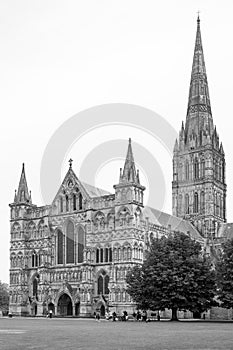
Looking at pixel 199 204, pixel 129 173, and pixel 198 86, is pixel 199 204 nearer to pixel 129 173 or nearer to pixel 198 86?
pixel 198 86

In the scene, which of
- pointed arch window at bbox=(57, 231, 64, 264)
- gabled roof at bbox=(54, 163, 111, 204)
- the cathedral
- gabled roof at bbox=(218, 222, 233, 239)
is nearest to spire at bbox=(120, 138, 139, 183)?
the cathedral

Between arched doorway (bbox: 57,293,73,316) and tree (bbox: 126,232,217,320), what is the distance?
21.6m

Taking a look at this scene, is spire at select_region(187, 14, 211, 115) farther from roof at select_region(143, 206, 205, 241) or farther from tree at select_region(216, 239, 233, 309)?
tree at select_region(216, 239, 233, 309)

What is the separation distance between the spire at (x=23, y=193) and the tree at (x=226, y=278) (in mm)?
41475

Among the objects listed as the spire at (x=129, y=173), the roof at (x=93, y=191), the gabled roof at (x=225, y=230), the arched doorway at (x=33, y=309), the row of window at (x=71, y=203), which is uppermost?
the spire at (x=129, y=173)

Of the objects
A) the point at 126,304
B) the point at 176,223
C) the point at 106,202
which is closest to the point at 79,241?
the point at 106,202

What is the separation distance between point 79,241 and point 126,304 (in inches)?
535

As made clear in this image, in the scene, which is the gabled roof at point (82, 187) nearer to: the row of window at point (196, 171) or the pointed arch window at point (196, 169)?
the row of window at point (196, 171)

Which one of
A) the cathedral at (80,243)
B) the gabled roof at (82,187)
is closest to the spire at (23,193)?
the cathedral at (80,243)

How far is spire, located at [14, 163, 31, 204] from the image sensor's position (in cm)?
10300

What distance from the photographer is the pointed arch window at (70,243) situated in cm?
9494

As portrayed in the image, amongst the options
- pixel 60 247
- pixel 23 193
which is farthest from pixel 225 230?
pixel 23 193

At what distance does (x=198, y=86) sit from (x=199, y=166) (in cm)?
1725

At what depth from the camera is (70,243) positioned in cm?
A: 9581
